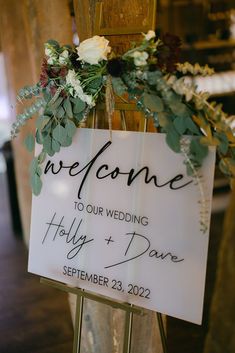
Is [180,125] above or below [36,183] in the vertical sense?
above

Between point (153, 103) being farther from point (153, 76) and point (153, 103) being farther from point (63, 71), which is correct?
point (63, 71)

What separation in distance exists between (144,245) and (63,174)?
43 cm

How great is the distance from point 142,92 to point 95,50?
0.21 meters

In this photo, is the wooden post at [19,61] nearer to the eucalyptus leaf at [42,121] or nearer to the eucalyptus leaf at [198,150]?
the eucalyptus leaf at [42,121]

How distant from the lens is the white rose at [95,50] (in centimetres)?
156

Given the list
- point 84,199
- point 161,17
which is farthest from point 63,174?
→ point 161,17

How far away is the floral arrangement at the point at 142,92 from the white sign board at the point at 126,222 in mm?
67

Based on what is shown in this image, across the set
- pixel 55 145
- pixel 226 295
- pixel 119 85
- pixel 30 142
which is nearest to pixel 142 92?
pixel 119 85

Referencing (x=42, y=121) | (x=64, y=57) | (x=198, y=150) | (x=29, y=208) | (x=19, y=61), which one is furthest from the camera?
Result: (x=29, y=208)

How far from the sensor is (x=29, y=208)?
436 cm

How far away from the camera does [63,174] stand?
6.02 ft

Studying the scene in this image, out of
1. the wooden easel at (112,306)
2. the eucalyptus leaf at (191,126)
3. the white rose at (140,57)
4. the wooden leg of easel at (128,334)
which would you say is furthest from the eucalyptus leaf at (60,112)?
the wooden leg of easel at (128,334)

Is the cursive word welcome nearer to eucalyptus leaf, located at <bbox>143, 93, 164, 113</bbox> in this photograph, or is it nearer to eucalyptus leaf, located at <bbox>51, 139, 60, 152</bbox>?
eucalyptus leaf, located at <bbox>51, 139, 60, 152</bbox>

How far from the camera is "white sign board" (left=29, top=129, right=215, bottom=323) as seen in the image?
1.54m
